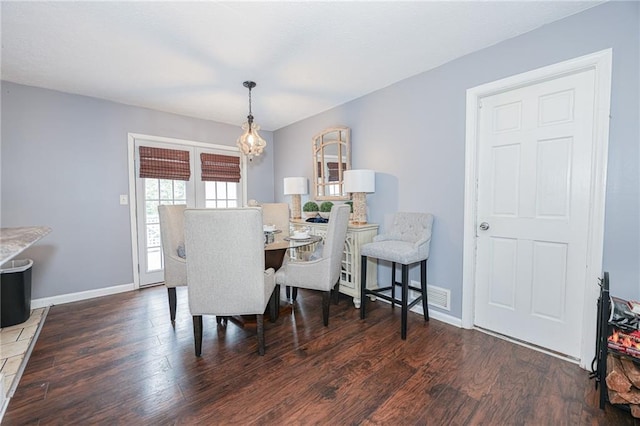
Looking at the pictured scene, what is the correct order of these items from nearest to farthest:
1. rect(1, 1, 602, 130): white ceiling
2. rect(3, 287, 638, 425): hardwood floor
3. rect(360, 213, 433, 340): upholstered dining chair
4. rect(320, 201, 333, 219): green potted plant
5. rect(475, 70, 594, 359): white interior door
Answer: rect(3, 287, 638, 425): hardwood floor
rect(1, 1, 602, 130): white ceiling
rect(475, 70, 594, 359): white interior door
rect(360, 213, 433, 340): upholstered dining chair
rect(320, 201, 333, 219): green potted plant

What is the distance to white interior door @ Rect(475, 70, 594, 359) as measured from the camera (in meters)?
1.88

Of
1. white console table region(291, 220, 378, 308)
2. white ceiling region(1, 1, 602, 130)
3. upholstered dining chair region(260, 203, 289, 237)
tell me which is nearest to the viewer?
white ceiling region(1, 1, 602, 130)

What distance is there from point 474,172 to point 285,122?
9.55 feet

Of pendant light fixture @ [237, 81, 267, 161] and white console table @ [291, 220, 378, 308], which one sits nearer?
pendant light fixture @ [237, 81, 267, 161]

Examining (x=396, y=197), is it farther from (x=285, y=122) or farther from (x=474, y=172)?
(x=285, y=122)

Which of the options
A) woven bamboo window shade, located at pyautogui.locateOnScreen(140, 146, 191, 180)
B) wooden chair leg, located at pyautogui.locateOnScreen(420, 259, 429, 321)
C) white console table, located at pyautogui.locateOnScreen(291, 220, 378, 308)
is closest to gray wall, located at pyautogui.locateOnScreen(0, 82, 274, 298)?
woven bamboo window shade, located at pyautogui.locateOnScreen(140, 146, 191, 180)

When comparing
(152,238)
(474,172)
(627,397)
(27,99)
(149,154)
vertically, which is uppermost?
(27,99)

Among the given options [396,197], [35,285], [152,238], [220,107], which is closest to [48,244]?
[35,285]

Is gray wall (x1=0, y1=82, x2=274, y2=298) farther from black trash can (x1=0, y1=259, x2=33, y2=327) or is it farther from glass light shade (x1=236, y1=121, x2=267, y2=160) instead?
glass light shade (x1=236, y1=121, x2=267, y2=160)

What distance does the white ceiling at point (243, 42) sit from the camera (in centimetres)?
176

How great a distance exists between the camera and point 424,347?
2.13m

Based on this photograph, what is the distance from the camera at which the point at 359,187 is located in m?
2.96

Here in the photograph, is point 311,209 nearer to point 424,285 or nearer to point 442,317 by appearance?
point 424,285

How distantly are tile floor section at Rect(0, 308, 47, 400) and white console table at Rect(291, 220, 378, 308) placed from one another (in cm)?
257
